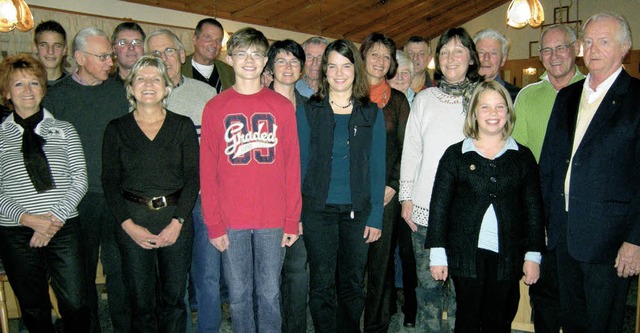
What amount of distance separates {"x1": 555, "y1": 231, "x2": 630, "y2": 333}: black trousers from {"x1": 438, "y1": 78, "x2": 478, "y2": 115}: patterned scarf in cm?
80

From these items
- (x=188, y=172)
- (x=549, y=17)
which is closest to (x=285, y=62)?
(x=188, y=172)

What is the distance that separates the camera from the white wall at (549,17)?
36.5 ft

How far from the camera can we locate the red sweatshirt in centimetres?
225

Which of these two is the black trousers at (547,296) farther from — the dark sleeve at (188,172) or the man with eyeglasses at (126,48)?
the man with eyeglasses at (126,48)

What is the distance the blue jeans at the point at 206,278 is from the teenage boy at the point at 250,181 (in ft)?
1.09

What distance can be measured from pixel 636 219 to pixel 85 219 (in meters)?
2.69

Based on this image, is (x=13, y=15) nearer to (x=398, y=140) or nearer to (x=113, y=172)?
(x=113, y=172)

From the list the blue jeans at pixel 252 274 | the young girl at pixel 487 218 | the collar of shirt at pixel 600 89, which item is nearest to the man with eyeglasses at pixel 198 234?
the blue jeans at pixel 252 274

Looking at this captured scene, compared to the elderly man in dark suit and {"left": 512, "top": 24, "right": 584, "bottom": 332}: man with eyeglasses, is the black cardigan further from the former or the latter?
{"left": 512, "top": 24, "right": 584, "bottom": 332}: man with eyeglasses

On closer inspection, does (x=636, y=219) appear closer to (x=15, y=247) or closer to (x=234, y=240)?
(x=234, y=240)

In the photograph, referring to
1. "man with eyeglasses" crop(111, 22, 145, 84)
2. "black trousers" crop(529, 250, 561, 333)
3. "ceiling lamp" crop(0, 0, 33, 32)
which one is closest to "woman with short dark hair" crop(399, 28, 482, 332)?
"black trousers" crop(529, 250, 561, 333)

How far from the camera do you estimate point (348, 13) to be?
32.9 feet

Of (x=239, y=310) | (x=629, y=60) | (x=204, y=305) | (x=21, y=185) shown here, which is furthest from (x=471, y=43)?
(x=629, y=60)

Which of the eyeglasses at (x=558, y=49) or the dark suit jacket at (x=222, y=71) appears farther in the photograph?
the dark suit jacket at (x=222, y=71)
